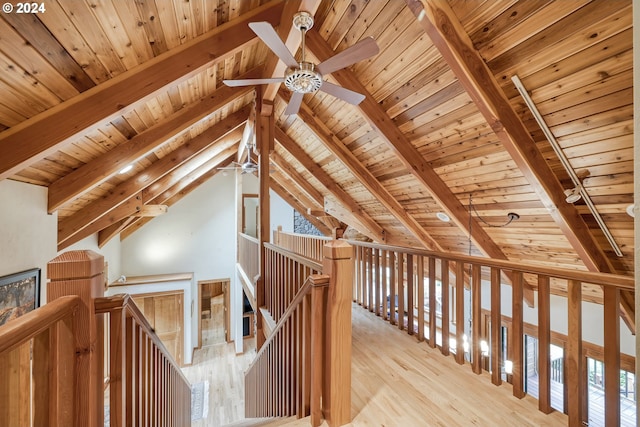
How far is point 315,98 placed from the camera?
3.93 meters

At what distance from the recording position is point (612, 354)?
1371 millimetres

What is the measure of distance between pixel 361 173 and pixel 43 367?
4.15 meters

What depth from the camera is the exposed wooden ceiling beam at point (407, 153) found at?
114 inches

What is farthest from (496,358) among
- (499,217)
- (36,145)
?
(36,145)

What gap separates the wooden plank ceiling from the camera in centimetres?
166

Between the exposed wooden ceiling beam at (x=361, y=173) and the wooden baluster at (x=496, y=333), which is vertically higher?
the exposed wooden ceiling beam at (x=361, y=173)

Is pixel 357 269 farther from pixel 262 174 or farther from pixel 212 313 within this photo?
pixel 212 313

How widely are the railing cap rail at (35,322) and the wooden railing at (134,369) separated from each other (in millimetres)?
126

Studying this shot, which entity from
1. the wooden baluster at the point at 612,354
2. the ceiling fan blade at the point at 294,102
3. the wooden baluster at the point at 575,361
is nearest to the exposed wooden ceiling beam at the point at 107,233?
the ceiling fan blade at the point at 294,102

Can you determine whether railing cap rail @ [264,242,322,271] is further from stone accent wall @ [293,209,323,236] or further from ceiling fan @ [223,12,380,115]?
stone accent wall @ [293,209,323,236]

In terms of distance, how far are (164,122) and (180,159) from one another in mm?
1215

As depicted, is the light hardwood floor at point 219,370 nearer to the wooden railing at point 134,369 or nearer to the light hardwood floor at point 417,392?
the wooden railing at point 134,369

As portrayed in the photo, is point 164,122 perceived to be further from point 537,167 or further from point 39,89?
point 537,167

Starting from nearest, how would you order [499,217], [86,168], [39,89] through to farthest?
[39,89]
[86,168]
[499,217]
